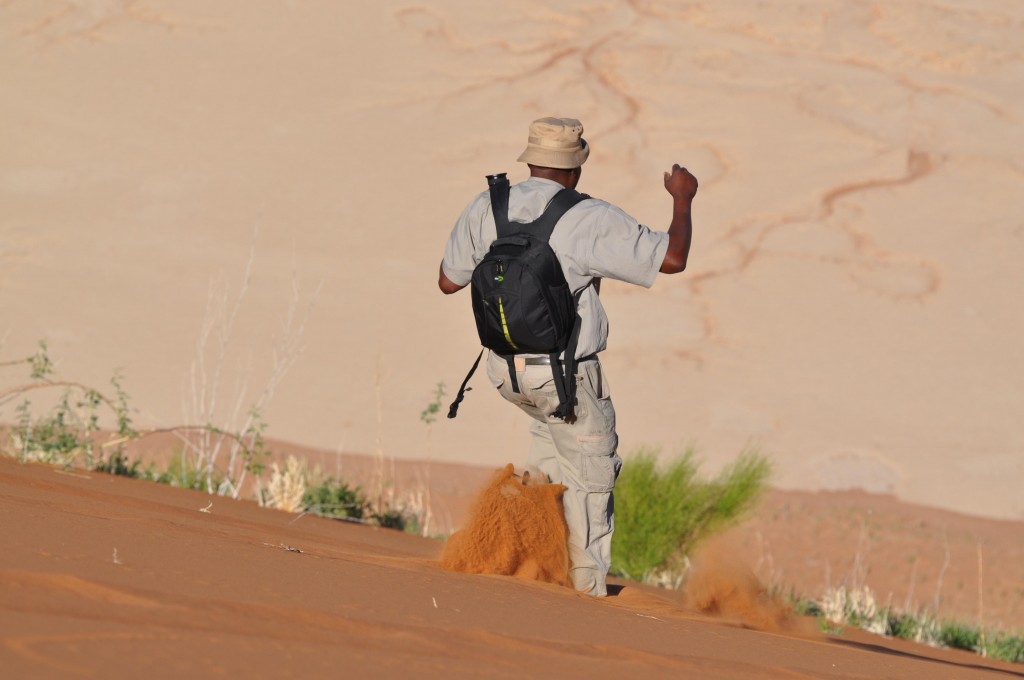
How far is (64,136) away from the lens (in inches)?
852

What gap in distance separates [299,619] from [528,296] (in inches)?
68.8

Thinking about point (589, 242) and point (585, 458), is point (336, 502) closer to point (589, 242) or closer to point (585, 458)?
point (585, 458)

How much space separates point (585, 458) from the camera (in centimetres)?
491

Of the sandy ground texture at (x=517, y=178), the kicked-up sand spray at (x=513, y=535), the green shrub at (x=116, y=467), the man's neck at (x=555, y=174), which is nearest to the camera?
the kicked-up sand spray at (x=513, y=535)

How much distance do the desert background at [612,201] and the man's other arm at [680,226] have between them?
17.9ft

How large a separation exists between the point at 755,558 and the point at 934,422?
5386 mm

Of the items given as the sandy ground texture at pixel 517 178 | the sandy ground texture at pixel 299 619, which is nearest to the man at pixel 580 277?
the sandy ground texture at pixel 299 619

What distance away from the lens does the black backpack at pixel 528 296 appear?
4582mm

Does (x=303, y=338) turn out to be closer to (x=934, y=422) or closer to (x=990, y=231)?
(x=934, y=422)

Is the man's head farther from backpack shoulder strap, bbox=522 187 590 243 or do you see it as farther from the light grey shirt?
backpack shoulder strap, bbox=522 187 590 243

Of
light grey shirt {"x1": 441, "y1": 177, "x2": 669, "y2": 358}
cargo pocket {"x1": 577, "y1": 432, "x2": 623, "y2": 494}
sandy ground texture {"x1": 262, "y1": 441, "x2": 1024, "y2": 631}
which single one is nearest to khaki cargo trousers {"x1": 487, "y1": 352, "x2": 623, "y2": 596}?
cargo pocket {"x1": 577, "y1": 432, "x2": 623, "y2": 494}

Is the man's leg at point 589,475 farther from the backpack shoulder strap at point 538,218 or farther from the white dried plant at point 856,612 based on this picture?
the white dried plant at point 856,612

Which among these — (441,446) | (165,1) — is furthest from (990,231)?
(165,1)

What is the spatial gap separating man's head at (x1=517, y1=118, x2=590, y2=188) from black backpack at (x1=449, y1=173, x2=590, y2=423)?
150mm
